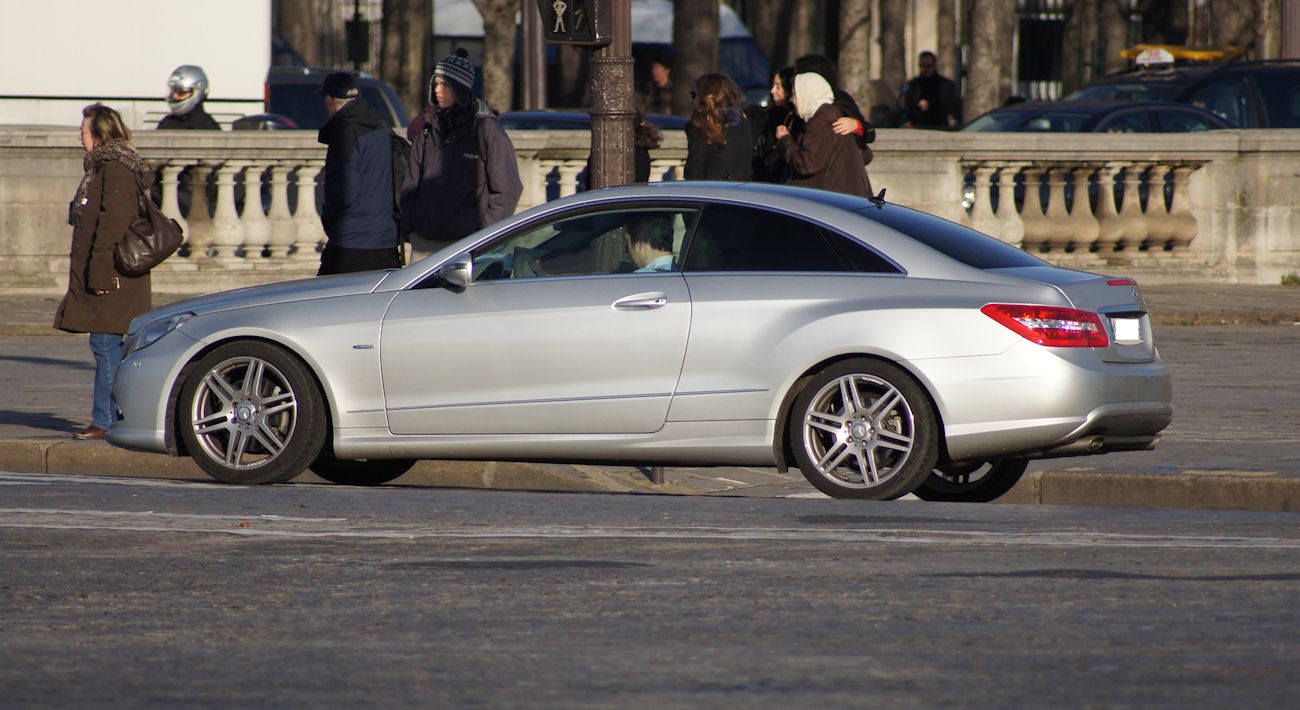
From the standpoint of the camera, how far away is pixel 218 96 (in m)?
23.1

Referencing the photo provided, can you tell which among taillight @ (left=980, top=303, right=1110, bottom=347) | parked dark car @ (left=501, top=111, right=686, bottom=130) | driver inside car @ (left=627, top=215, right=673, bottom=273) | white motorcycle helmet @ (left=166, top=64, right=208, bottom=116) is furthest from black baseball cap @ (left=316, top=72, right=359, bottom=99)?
parked dark car @ (left=501, top=111, right=686, bottom=130)

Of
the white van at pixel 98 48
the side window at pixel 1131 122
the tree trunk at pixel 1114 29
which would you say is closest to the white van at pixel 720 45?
the tree trunk at pixel 1114 29

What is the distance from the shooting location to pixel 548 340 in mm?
9188

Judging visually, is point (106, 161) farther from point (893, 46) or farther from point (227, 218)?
Answer: point (893, 46)

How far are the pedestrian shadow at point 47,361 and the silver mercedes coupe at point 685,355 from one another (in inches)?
209

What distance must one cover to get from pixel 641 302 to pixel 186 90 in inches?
433

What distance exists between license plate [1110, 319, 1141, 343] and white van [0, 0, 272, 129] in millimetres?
15220

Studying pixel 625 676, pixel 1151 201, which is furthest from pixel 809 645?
pixel 1151 201

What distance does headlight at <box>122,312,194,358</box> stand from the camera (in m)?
9.73

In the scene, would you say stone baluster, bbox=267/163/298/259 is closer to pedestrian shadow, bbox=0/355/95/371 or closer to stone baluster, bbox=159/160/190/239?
stone baluster, bbox=159/160/190/239

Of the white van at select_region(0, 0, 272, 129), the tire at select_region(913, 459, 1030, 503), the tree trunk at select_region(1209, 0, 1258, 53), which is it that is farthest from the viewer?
the tree trunk at select_region(1209, 0, 1258, 53)

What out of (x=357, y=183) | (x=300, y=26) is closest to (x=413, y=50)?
(x=300, y=26)

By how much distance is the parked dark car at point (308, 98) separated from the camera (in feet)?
86.8

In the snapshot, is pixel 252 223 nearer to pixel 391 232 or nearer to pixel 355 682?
pixel 391 232
